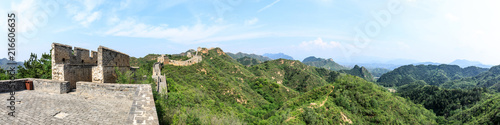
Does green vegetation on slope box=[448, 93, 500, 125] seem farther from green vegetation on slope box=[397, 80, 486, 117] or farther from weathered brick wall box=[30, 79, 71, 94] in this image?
weathered brick wall box=[30, 79, 71, 94]

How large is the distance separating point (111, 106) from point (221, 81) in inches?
1146

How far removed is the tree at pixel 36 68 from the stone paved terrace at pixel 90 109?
38.7ft

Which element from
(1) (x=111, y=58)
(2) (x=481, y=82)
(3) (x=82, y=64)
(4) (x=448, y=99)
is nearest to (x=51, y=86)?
(3) (x=82, y=64)

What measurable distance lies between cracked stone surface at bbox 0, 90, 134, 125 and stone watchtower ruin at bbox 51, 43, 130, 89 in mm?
2748

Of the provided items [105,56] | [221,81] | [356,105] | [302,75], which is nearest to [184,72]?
[221,81]

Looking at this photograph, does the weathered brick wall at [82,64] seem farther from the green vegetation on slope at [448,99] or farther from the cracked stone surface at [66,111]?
the green vegetation on slope at [448,99]

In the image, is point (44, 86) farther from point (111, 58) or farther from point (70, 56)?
point (111, 58)

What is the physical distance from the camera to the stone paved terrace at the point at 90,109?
4.78 meters

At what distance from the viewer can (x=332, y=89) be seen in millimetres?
38281

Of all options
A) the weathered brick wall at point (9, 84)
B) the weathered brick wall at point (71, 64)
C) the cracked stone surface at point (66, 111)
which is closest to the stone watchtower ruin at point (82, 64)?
the weathered brick wall at point (71, 64)

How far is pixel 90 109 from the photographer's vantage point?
6066mm

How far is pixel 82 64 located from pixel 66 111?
6570 mm

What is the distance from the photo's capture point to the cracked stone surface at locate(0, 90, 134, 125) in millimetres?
4887

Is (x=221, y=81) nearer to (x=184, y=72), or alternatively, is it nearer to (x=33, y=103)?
(x=184, y=72)
